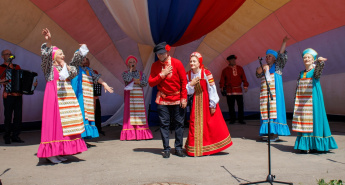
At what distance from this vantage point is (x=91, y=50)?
7898mm

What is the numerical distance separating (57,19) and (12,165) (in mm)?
3683

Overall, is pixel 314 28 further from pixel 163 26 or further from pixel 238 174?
pixel 238 174

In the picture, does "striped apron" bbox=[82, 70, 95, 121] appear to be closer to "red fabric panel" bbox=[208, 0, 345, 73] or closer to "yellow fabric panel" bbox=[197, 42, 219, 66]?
"yellow fabric panel" bbox=[197, 42, 219, 66]

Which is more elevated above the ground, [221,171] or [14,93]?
[14,93]

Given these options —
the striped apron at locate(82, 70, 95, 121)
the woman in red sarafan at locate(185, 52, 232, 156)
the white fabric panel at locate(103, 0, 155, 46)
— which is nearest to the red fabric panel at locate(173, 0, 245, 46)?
the white fabric panel at locate(103, 0, 155, 46)

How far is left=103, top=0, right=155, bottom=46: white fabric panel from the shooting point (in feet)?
19.4

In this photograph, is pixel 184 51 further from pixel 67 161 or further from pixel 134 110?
pixel 67 161

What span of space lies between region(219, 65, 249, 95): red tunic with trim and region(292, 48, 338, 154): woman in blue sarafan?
12.1ft

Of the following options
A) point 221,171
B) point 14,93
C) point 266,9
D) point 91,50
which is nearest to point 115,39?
point 91,50

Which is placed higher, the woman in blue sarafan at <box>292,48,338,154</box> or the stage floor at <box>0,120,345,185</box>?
the woman in blue sarafan at <box>292,48,338,154</box>

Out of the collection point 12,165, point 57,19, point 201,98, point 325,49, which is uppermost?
point 57,19

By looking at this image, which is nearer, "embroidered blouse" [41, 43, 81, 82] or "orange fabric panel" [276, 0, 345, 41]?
"embroidered blouse" [41, 43, 81, 82]

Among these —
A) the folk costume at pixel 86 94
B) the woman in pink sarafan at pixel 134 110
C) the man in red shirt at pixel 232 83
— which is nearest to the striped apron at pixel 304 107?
the woman in pink sarafan at pixel 134 110

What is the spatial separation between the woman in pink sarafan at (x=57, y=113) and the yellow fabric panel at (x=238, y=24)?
4635 mm
